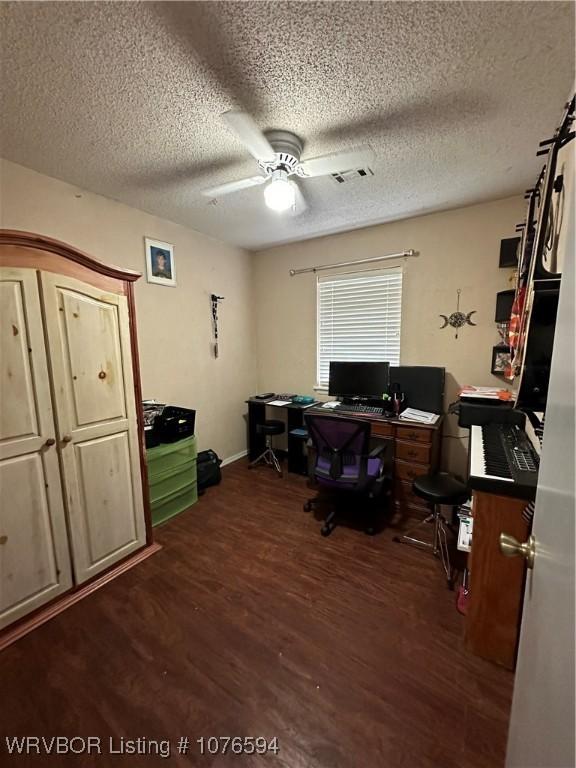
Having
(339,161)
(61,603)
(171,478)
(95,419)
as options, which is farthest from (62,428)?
(339,161)

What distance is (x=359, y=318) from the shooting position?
3.28m

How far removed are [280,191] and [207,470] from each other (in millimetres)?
2503

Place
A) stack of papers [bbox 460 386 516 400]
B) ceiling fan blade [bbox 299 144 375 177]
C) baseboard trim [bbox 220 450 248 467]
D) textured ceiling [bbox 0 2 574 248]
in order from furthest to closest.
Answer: baseboard trim [bbox 220 450 248 467]
stack of papers [bbox 460 386 516 400]
ceiling fan blade [bbox 299 144 375 177]
textured ceiling [bbox 0 2 574 248]

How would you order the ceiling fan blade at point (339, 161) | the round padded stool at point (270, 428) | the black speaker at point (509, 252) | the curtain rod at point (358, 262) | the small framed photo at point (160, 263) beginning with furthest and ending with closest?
the round padded stool at point (270, 428)
the curtain rod at point (358, 262)
the small framed photo at point (160, 263)
the black speaker at point (509, 252)
the ceiling fan blade at point (339, 161)

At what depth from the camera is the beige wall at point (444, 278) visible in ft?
8.44

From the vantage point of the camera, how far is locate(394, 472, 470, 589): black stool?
192 centimetres

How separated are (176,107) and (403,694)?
9.18ft

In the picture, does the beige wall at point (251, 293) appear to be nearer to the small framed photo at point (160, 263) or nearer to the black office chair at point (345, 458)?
the small framed photo at point (160, 263)

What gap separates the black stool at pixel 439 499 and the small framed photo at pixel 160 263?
2737mm

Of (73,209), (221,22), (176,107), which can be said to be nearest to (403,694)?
(221,22)

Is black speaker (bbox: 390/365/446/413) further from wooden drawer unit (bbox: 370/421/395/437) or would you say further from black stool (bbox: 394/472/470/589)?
black stool (bbox: 394/472/470/589)

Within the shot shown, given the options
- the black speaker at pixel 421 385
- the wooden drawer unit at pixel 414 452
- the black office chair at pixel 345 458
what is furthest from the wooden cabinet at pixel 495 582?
the black speaker at pixel 421 385

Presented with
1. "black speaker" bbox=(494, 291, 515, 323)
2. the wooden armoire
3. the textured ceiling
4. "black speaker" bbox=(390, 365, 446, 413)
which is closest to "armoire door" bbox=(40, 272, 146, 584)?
the wooden armoire

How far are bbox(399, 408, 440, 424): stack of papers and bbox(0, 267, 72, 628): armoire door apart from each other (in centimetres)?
246
